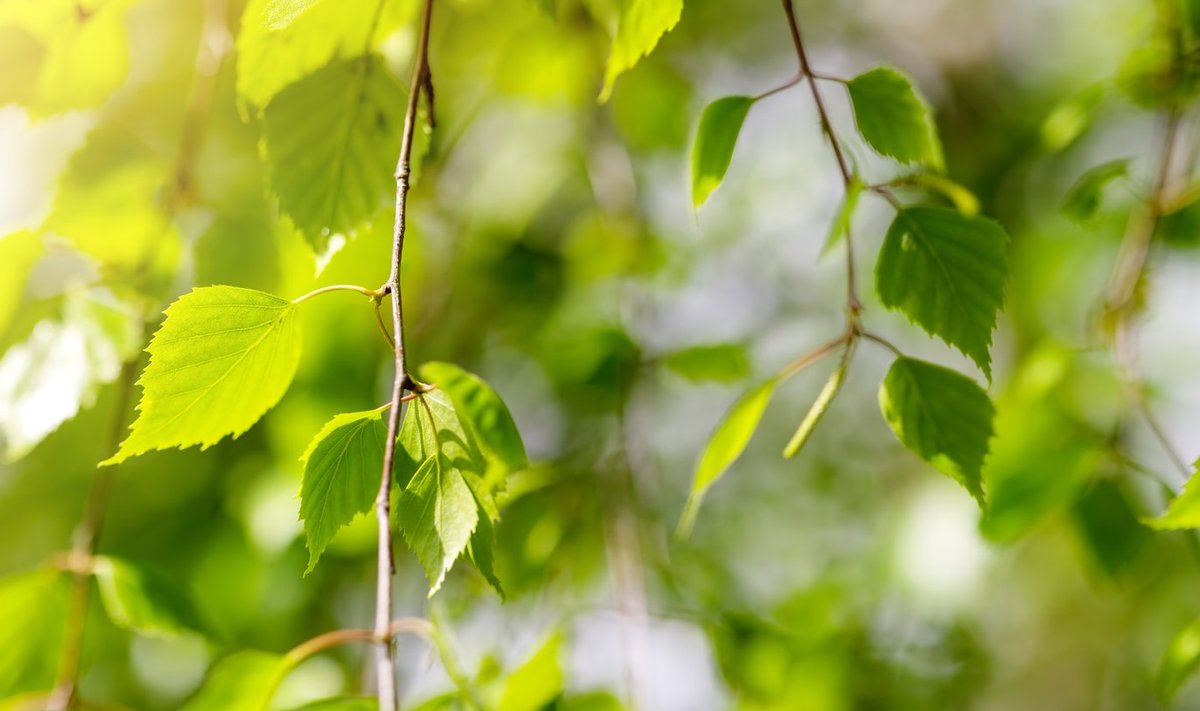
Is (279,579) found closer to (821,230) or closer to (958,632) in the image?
(958,632)

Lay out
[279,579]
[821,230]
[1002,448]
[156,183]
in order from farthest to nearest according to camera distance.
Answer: [821,230] → [279,579] → [1002,448] → [156,183]

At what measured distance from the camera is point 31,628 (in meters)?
0.73

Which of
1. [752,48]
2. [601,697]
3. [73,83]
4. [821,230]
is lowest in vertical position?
[601,697]

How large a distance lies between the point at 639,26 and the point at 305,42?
0.76 feet

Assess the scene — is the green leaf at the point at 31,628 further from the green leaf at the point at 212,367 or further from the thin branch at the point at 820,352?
the thin branch at the point at 820,352

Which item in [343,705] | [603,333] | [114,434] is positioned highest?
[603,333]

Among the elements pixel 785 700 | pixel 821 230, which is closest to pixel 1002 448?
pixel 785 700

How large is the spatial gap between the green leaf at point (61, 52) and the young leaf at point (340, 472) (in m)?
0.48

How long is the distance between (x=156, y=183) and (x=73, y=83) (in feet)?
0.44

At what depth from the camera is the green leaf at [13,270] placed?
75 centimetres

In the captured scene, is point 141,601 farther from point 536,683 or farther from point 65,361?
point 536,683

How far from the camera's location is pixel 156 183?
0.86 meters

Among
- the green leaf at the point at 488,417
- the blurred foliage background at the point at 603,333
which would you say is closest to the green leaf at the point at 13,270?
the blurred foliage background at the point at 603,333

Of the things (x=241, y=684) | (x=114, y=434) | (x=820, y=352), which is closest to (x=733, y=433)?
(x=820, y=352)
